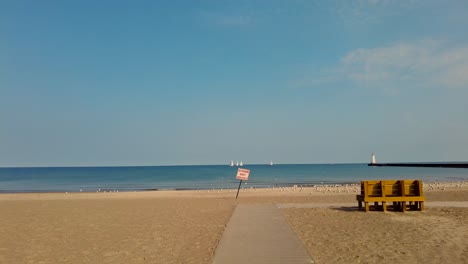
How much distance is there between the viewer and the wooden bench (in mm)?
14578

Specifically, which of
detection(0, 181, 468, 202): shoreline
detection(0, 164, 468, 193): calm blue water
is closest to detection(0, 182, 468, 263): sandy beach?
detection(0, 181, 468, 202): shoreline

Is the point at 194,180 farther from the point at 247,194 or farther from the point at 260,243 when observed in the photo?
the point at 260,243

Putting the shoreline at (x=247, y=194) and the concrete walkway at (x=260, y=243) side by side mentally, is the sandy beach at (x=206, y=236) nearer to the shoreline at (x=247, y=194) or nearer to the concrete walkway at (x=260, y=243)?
the concrete walkway at (x=260, y=243)

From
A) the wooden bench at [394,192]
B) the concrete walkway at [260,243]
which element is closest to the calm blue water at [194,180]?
the wooden bench at [394,192]

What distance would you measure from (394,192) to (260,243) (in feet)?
26.9

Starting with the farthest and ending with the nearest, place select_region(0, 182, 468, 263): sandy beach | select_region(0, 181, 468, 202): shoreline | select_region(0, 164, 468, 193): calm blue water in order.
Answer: select_region(0, 164, 468, 193): calm blue water < select_region(0, 181, 468, 202): shoreline < select_region(0, 182, 468, 263): sandy beach

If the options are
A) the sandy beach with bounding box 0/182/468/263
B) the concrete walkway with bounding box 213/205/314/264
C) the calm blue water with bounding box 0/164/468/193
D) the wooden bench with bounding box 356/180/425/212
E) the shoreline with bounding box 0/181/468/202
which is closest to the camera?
the concrete walkway with bounding box 213/205/314/264

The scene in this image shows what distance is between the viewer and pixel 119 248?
934 centimetres

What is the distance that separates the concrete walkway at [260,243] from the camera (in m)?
7.45

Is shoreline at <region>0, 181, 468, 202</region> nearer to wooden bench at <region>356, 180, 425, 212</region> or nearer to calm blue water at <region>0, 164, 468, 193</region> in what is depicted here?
wooden bench at <region>356, 180, 425, 212</region>

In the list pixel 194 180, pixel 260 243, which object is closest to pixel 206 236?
pixel 260 243

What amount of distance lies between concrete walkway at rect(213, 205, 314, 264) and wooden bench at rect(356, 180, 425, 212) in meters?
4.01

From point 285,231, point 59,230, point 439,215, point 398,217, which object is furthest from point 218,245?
point 439,215

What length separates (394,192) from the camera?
14805mm
